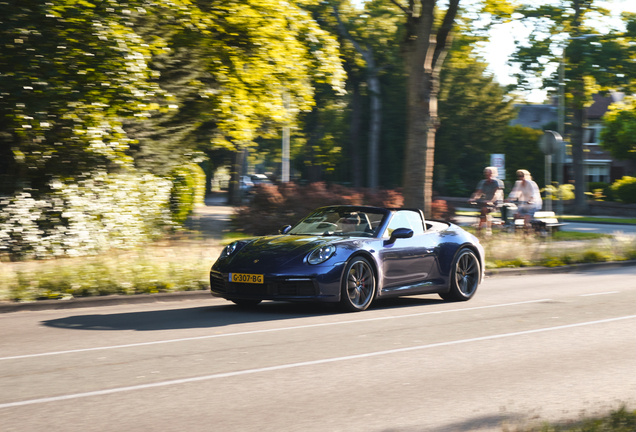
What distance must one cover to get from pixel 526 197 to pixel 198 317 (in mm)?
12783

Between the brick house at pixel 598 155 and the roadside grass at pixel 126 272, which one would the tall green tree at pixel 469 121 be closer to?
the brick house at pixel 598 155

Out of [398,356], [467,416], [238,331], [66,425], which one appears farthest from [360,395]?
[238,331]

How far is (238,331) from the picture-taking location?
27.2 ft

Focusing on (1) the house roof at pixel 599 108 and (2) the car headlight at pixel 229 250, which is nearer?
(2) the car headlight at pixel 229 250

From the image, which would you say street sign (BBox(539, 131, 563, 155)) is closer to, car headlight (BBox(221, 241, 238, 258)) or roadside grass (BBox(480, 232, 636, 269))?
roadside grass (BBox(480, 232, 636, 269))

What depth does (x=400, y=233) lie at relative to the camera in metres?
10.3

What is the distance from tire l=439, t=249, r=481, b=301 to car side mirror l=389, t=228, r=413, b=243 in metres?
1.11

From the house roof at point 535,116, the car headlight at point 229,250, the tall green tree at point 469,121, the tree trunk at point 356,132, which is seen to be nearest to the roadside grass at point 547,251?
the car headlight at point 229,250

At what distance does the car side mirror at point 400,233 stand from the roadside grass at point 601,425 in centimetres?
572

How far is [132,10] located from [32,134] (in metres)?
2.89

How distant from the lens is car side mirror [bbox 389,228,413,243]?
10234mm

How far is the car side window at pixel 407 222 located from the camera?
34.9 feet

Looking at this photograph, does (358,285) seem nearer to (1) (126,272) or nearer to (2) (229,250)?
(2) (229,250)

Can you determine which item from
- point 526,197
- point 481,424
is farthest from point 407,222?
point 526,197
